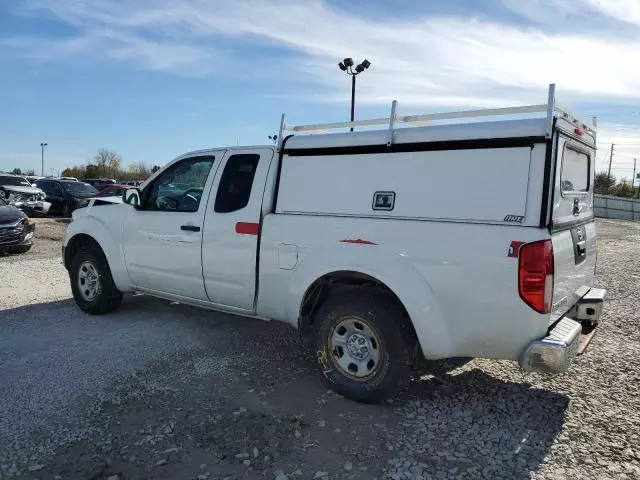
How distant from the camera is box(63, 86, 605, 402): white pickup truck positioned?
3414mm

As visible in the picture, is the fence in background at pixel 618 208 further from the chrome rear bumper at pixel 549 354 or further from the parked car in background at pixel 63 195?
the chrome rear bumper at pixel 549 354

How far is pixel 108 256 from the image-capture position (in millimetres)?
6023

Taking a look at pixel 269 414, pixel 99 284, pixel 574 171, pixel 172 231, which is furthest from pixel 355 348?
pixel 99 284

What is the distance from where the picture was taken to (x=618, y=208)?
34.4 metres

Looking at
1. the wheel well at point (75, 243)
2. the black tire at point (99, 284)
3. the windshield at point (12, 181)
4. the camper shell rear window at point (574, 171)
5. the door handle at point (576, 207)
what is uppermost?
the camper shell rear window at point (574, 171)

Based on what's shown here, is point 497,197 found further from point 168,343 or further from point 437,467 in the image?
point 168,343

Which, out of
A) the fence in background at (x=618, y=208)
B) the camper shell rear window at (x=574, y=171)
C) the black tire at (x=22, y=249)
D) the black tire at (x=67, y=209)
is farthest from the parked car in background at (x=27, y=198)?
the fence in background at (x=618, y=208)

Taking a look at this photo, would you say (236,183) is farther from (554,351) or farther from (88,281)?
(554,351)

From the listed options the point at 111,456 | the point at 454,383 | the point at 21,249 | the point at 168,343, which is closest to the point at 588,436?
the point at 454,383

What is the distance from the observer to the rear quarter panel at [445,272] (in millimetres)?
3391

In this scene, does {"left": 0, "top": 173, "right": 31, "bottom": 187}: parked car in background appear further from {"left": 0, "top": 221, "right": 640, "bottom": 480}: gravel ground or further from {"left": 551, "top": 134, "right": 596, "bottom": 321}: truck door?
{"left": 551, "top": 134, "right": 596, "bottom": 321}: truck door

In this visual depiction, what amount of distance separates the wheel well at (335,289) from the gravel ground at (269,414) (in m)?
0.57

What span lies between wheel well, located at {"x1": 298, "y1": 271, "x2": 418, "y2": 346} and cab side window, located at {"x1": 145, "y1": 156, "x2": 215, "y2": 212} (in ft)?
5.38

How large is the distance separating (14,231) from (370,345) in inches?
396
